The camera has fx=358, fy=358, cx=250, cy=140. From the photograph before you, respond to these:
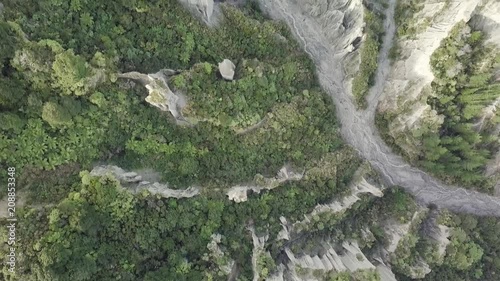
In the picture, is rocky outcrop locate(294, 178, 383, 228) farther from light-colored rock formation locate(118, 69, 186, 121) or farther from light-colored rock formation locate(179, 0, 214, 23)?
light-colored rock formation locate(179, 0, 214, 23)

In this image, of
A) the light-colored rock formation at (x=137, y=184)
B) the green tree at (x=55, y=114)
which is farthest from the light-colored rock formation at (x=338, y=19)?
the green tree at (x=55, y=114)

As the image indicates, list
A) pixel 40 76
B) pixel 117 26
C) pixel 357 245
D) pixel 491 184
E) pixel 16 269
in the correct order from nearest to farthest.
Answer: pixel 16 269 < pixel 40 76 < pixel 117 26 < pixel 357 245 < pixel 491 184

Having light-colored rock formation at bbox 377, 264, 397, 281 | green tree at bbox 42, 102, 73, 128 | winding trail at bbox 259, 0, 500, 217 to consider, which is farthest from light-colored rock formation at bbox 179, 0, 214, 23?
light-colored rock formation at bbox 377, 264, 397, 281

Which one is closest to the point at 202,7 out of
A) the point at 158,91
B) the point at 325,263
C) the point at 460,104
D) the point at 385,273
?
the point at 158,91

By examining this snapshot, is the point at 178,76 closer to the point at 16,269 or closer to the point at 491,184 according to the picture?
the point at 16,269

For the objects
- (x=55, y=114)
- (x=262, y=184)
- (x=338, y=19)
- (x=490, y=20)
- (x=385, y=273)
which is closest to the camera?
(x=55, y=114)

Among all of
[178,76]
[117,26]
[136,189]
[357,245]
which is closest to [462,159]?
[357,245]

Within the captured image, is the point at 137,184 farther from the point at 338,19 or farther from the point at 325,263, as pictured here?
the point at 338,19
